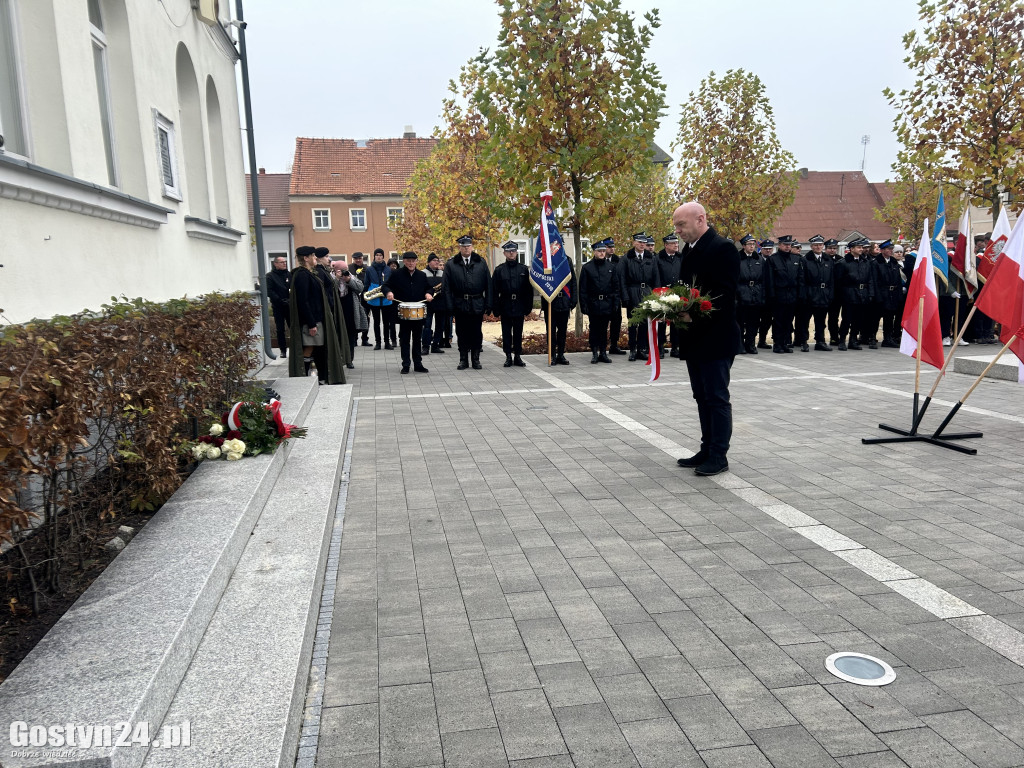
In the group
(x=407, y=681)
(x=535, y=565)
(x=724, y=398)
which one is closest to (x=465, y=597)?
(x=535, y=565)

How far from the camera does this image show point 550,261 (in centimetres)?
1425

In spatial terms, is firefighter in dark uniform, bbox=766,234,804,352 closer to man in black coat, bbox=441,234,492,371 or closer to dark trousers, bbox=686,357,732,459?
man in black coat, bbox=441,234,492,371

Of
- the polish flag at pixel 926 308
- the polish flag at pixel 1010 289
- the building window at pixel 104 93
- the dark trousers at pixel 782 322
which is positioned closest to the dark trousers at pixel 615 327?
the dark trousers at pixel 782 322

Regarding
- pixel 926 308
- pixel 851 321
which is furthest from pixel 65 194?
pixel 851 321

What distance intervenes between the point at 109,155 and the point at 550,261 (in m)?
7.71

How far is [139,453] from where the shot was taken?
468 cm

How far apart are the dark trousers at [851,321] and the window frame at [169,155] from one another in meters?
12.7

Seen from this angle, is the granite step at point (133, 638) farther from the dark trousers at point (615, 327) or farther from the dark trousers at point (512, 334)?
the dark trousers at point (615, 327)

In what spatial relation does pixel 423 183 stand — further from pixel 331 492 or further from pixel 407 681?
pixel 407 681

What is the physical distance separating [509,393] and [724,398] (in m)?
4.99

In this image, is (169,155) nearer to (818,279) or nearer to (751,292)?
(751,292)

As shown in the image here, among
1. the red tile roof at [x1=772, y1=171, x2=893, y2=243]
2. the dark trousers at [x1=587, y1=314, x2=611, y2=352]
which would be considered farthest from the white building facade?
the red tile roof at [x1=772, y1=171, x2=893, y2=243]

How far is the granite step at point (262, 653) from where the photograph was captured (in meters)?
2.66

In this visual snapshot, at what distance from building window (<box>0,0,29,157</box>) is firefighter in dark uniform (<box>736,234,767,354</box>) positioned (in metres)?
12.1
